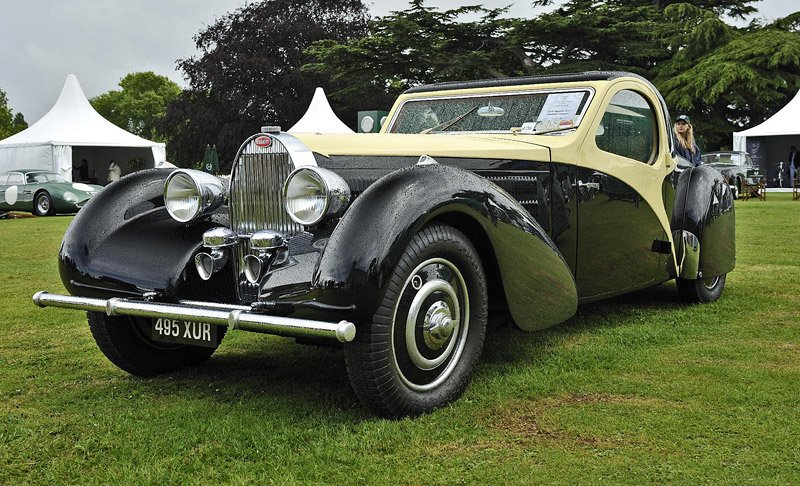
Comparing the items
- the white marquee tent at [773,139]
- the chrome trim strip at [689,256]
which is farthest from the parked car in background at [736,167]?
the chrome trim strip at [689,256]

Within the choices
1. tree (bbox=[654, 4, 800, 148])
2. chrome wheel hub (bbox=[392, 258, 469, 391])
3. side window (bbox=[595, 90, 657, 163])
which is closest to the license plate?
chrome wheel hub (bbox=[392, 258, 469, 391])

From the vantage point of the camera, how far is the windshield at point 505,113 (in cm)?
470

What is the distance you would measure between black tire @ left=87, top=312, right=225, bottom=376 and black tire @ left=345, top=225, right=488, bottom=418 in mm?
1007

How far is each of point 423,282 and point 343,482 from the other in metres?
0.95

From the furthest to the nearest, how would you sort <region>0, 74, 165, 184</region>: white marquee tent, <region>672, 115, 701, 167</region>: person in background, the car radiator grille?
<region>0, 74, 165, 184</region>: white marquee tent → <region>672, 115, 701, 167</region>: person in background → the car radiator grille

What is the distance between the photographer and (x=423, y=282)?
3.26 meters

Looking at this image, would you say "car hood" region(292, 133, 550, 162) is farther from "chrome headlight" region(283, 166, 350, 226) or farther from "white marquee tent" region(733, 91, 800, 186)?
"white marquee tent" region(733, 91, 800, 186)

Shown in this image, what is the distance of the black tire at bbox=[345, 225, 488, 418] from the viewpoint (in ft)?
10.0

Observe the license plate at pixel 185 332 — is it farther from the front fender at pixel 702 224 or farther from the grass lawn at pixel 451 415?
the front fender at pixel 702 224

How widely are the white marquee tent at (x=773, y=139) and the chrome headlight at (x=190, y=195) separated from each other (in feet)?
85.8

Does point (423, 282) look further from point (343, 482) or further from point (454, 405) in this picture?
point (343, 482)

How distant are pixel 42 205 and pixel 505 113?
61.3ft

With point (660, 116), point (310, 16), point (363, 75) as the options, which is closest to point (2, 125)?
point (310, 16)

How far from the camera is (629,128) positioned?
505cm
